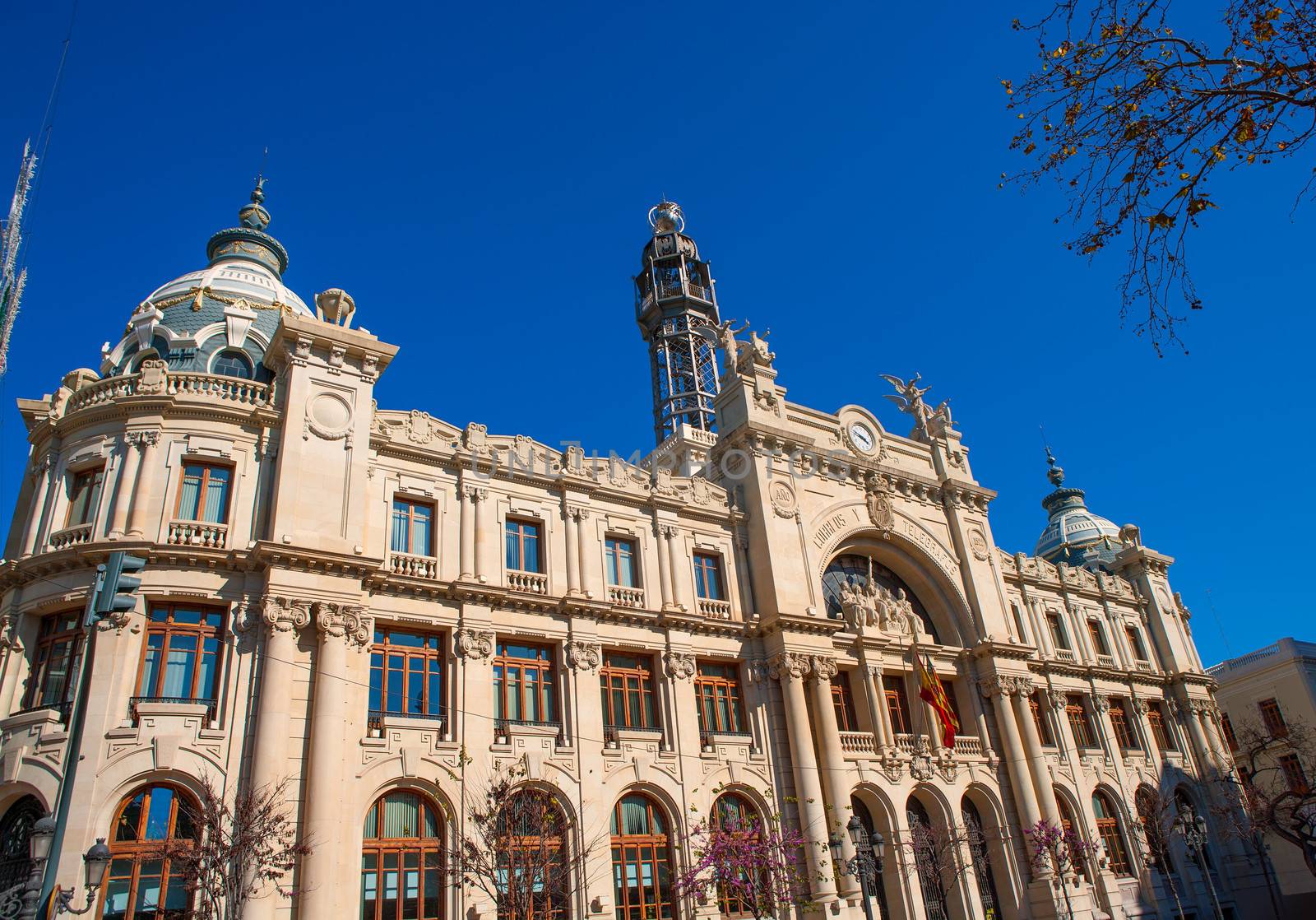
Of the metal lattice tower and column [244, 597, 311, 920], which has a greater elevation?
the metal lattice tower

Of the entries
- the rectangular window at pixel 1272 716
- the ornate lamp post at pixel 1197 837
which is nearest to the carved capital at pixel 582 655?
the ornate lamp post at pixel 1197 837

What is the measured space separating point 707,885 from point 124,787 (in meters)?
16.0

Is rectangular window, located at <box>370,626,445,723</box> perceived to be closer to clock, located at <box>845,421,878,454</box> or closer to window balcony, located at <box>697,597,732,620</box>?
window balcony, located at <box>697,597,732,620</box>

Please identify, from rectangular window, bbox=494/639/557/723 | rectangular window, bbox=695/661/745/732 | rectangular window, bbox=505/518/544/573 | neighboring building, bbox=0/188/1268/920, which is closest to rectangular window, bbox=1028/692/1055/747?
neighboring building, bbox=0/188/1268/920

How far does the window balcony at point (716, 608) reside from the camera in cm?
3418

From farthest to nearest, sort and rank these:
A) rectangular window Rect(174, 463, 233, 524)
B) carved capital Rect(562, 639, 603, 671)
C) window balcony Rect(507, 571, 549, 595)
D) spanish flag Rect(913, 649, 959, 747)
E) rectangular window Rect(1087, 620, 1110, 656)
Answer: rectangular window Rect(1087, 620, 1110, 656) → spanish flag Rect(913, 649, 959, 747) → window balcony Rect(507, 571, 549, 595) → carved capital Rect(562, 639, 603, 671) → rectangular window Rect(174, 463, 233, 524)

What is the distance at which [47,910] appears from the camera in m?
19.2

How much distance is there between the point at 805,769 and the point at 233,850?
18.7 meters

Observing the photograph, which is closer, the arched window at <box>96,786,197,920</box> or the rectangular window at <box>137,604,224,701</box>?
the arched window at <box>96,786,197,920</box>

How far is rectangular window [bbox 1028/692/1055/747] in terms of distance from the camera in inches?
1730

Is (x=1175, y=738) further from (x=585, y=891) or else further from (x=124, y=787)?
(x=124, y=787)

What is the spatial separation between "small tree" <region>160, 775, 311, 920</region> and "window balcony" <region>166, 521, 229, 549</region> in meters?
6.23

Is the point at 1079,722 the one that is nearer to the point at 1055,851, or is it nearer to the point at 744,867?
the point at 1055,851

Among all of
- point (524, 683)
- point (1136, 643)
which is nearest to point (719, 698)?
point (524, 683)
